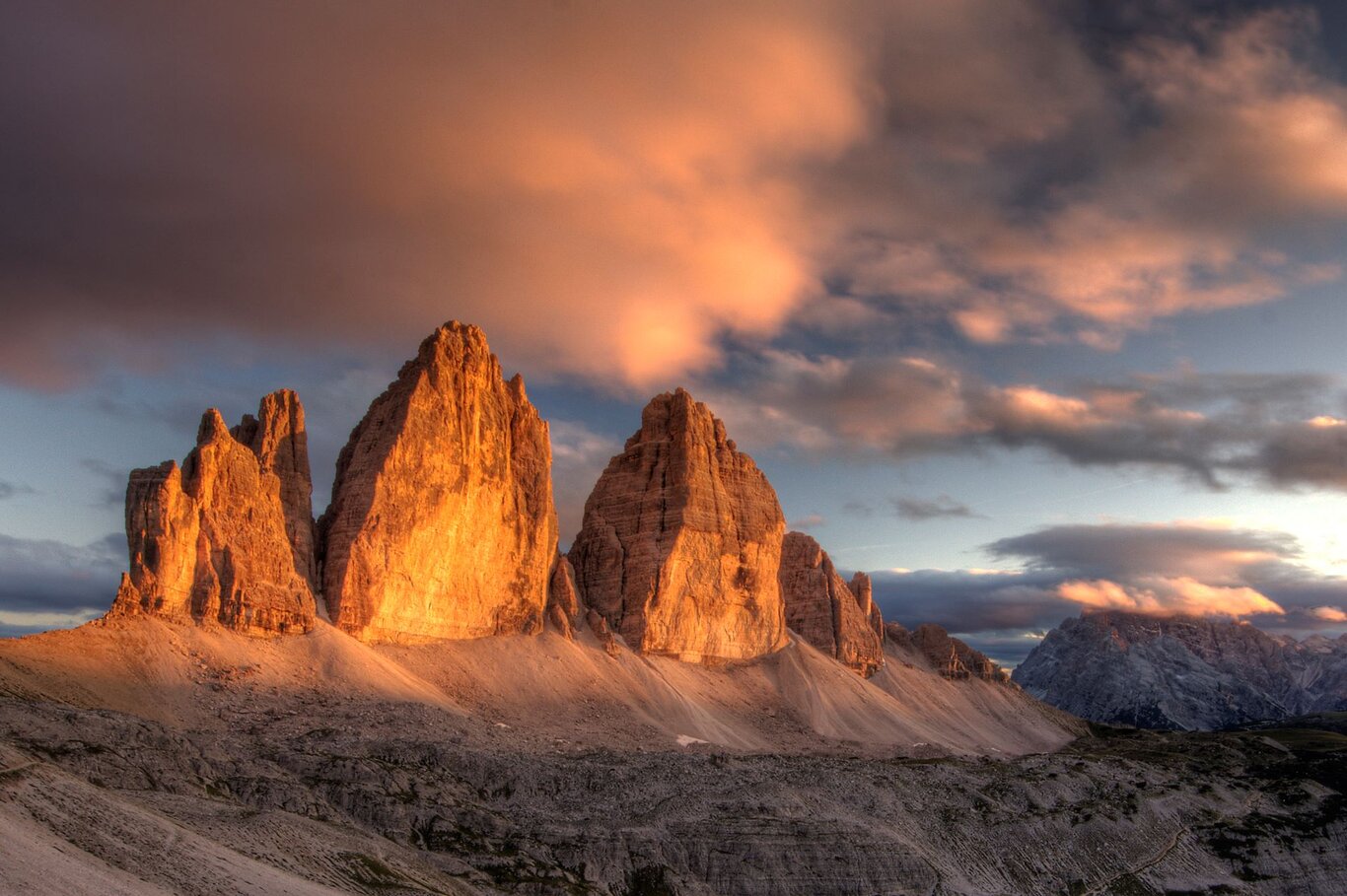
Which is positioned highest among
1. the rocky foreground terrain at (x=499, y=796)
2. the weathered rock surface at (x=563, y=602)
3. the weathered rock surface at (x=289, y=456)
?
the weathered rock surface at (x=289, y=456)

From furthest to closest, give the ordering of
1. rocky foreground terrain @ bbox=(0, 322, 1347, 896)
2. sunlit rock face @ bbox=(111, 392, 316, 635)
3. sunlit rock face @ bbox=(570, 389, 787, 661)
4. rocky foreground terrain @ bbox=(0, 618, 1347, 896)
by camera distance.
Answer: sunlit rock face @ bbox=(570, 389, 787, 661)
sunlit rock face @ bbox=(111, 392, 316, 635)
rocky foreground terrain @ bbox=(0, 322, 1347, 896)
rocky foreground terrain @ bbox=(0, 618, 1347, 896)

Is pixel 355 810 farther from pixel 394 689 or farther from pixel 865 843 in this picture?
pixel 394 689

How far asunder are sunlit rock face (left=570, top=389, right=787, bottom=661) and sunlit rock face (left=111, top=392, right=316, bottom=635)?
57994 mm

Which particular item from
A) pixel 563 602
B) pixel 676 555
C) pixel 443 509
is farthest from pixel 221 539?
pixel 676 555

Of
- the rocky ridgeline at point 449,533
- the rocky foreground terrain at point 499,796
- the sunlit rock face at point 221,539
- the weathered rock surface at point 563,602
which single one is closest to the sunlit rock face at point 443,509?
the rocky ridgeline at point 449,533

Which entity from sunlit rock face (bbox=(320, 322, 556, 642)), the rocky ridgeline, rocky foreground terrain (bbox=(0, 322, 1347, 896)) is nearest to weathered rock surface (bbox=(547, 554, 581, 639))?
the rocky ridgeline

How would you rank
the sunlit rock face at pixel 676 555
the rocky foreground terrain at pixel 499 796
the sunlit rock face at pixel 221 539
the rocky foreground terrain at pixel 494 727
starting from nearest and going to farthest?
the rocky foreground terrain at pixel 499 796 < the rocky foreground terrain at pixel 494 727 < the sunlit rock face at pixel 221 539 < the sunlit rock face at pixel 676 555

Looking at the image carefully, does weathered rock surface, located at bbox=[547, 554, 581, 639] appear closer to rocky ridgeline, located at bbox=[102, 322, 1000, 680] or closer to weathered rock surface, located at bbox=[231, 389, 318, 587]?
rocky ridgeline, located at bbox=[102, 322, 1000, 680]

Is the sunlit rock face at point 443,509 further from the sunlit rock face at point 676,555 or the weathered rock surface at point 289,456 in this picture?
the sunlit rock face at point 676,555

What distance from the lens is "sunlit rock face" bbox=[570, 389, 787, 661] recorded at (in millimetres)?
177125

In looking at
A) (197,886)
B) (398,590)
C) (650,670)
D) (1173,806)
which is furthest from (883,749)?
(197,886)

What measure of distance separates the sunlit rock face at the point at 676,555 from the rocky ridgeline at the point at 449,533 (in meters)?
0.33

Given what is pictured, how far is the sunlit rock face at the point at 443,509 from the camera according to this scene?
135125 millimetres

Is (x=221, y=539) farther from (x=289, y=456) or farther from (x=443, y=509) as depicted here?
(x=443, y=509)
